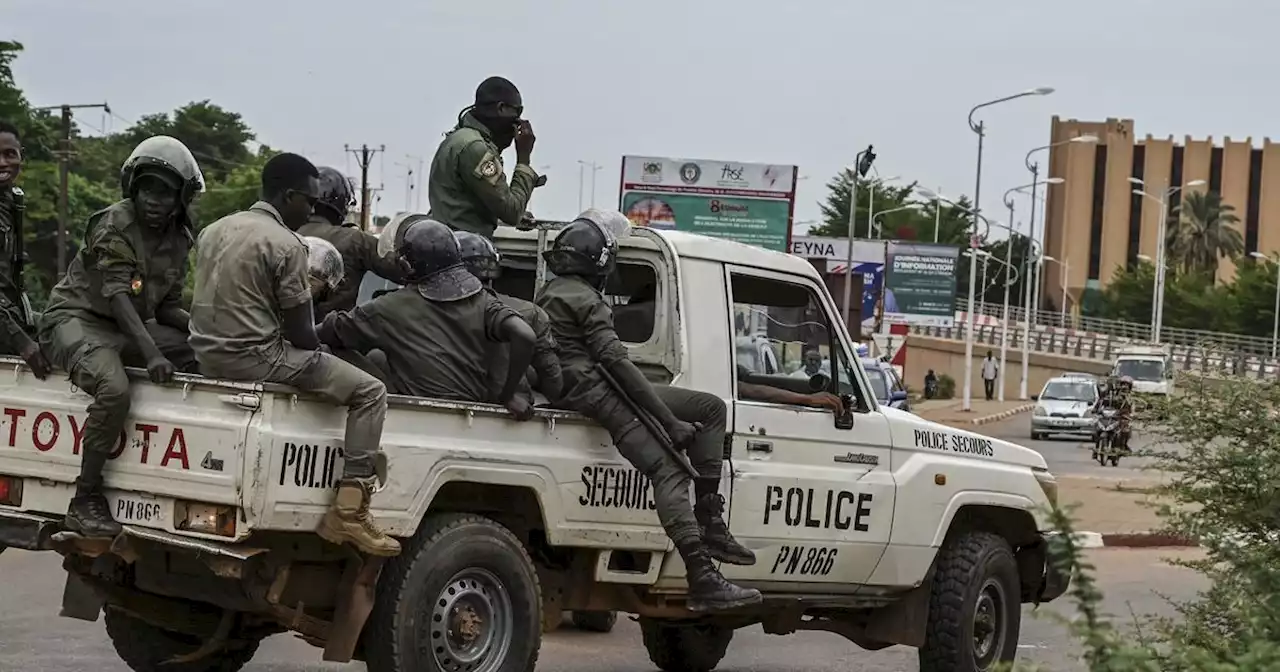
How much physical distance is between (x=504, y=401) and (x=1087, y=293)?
4382 inches

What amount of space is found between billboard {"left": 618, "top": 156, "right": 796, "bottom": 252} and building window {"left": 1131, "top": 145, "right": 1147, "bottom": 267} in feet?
225

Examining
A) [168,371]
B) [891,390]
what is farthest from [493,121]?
[891,390]

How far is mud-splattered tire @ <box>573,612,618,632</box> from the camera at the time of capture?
11.6 meters

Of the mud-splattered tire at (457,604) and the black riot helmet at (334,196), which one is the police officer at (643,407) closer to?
the mud-splattered tire at (457,604)

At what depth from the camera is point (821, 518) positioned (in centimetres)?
838

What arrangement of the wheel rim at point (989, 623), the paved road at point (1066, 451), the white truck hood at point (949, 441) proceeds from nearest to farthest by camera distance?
1. the white truck hood at point (949, 441)
2. the wheel rim at point (989, 623)
3. the paved road at point (1066, 451)

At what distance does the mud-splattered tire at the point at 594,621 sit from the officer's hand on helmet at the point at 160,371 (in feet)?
17.5

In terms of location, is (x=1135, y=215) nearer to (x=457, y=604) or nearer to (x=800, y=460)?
(x=800, y=460)

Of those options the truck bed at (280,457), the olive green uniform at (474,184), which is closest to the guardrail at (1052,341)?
the olive green uniform at (474,184)

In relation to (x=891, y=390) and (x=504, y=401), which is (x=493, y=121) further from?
(x=891, y=390)

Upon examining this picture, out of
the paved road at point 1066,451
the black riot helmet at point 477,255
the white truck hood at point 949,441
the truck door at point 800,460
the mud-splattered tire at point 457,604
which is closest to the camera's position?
the mud-splattered tire at point 457,604

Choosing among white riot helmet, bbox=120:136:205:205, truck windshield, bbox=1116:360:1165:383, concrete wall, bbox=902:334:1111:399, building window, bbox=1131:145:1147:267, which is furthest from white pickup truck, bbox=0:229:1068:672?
building window, bbox=1131:145:1147:267

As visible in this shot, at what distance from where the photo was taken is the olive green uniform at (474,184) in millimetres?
8281

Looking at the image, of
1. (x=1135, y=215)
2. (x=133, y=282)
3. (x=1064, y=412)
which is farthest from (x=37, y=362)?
(x=1135, y=215)
